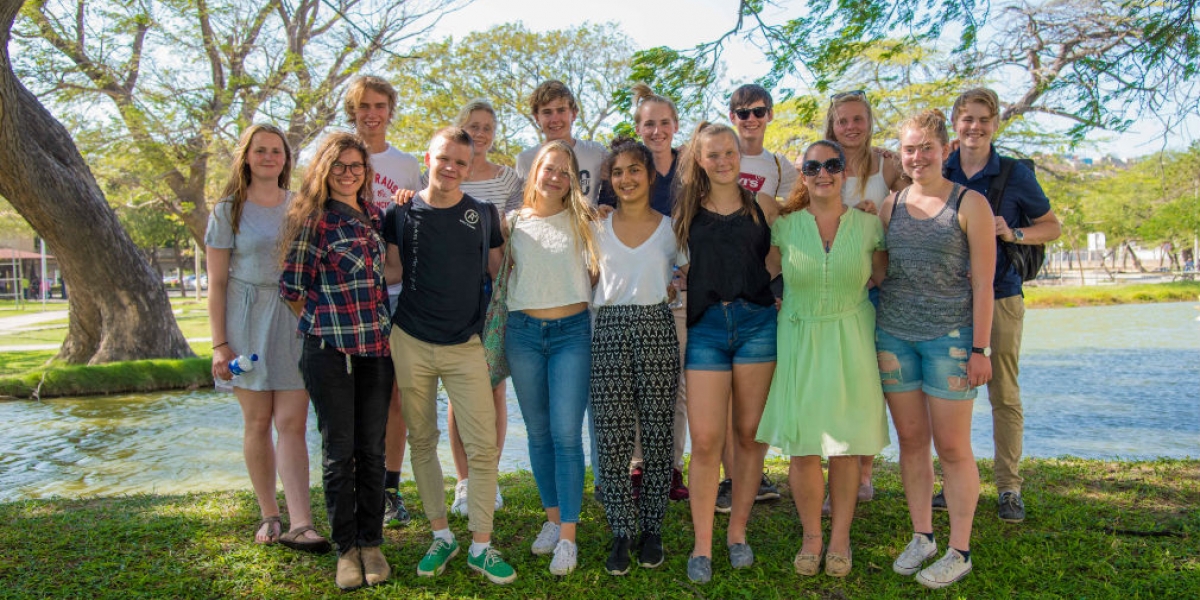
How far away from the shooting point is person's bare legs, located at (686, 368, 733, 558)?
3430 millimetres

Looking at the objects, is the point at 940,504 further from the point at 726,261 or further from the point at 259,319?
the point at 259,319

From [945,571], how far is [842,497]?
513 mm

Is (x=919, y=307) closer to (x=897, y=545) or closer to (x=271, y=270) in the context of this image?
(x=897, y=545)

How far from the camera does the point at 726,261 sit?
3.44 m

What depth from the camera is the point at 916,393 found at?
3400mm

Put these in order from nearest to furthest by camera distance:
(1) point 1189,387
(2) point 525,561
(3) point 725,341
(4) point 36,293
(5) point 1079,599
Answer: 1. (5) point 1079,599
2. (3) point 725,341
3. (2) point 525,561
4. (1) point 1189,387
5. (4) point 36,293

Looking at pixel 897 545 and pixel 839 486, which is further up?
pixel 839 486

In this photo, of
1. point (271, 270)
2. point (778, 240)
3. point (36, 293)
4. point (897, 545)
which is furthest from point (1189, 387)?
point (36, 293)

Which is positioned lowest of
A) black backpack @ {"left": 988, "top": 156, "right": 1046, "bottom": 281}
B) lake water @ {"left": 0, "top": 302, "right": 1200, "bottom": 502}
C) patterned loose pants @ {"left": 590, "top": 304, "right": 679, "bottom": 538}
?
lake water @ {"left": 0, "top": 302, "right": 1200, "bottom": 502}

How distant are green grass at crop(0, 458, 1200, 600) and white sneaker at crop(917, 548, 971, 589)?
0.04 metres

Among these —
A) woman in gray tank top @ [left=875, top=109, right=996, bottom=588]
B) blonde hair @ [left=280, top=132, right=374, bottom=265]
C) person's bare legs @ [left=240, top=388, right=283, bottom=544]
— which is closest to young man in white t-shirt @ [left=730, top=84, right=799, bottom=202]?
woman in gray tank top @ [left=875, top=109, right=996, bottom=588]

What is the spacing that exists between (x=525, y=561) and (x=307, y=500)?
1.12 meters

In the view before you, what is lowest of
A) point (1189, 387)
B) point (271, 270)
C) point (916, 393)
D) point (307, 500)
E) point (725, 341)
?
point (1189, 387)

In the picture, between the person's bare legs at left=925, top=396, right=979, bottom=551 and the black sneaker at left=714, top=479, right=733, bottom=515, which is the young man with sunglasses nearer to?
the black sneaker at left=714, top=479, right=733, bottom=515
